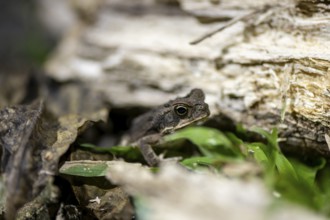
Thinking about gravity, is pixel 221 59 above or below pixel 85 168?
above

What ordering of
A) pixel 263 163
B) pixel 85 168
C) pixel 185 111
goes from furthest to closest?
pixel 185 111 < pixel 85 168 < pixel 263 163

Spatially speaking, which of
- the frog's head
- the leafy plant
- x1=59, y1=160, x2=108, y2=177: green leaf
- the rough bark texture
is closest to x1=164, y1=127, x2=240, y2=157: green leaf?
the leafy plant

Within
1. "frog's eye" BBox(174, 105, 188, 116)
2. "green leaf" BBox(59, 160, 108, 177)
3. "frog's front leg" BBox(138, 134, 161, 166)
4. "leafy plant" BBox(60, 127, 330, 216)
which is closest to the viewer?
"leafy plant" BBox(60, 127, 330, 216)

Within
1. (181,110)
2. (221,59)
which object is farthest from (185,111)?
(221,59)

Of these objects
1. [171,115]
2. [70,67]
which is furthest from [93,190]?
[70,67]

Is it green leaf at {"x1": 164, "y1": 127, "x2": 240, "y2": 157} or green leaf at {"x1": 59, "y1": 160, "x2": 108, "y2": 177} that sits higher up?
green leaf at {"x1": 59, "y1": 160, "x2": 108, "y2": 177}

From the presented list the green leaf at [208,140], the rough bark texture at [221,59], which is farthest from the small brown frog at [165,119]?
the rough bark texture at [221,59]

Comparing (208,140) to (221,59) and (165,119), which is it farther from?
(221,59)

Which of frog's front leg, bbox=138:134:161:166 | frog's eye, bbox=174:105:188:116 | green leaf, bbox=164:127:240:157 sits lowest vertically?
frog's front leg, bbox=138:134:161:166

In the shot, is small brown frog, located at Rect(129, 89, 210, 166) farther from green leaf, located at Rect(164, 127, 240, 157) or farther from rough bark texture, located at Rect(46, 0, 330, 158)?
rough bark texture, located at Rect(46, 0, 330, 158)
